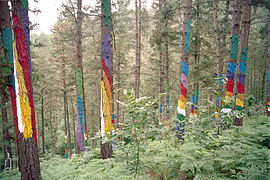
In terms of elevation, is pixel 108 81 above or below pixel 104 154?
above

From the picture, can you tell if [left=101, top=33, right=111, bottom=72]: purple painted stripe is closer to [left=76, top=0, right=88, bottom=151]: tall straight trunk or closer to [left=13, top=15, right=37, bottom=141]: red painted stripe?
[left=13, top=15, right=37, bottom=141]: red painted stripe

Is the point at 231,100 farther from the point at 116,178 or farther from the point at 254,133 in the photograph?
the point at 116,178

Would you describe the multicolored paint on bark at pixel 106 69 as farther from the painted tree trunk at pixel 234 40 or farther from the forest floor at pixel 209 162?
the painted tree trunk at pixel 234 40

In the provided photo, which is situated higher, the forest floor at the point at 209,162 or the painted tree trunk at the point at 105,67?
the painted tree trunk at the point at 105,67

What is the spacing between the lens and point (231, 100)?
3797 mm

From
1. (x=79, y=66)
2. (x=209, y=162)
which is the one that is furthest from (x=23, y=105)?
(x=79, y=66)

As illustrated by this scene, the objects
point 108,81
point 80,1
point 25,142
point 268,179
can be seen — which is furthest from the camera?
point 80,1

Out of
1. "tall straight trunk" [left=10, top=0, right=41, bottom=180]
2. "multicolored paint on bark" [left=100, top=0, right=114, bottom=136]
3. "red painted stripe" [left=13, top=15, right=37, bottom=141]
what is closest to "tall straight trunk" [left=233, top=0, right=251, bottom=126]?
"multicolored paint on bark" [left=100, top=0, right=114, bottom=136]

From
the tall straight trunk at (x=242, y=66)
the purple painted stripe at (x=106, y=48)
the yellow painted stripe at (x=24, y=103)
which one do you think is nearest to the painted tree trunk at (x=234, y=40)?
the tall straight trunk at (x=242, y=66)

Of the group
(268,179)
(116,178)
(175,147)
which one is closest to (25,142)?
(116,178)

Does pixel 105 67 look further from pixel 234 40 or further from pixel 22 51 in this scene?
pixel 234 40

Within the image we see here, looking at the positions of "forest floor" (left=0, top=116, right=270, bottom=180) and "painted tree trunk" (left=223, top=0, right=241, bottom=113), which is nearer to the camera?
"forest floor" (left=0, top=116, right=270, bottom=180)

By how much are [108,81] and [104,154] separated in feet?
8.66

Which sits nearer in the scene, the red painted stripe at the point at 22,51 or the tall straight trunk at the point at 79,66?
the red painted stripe at the point at 22,51
